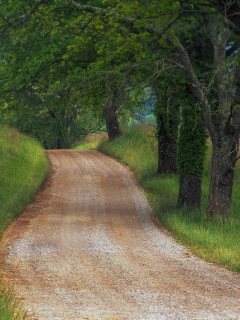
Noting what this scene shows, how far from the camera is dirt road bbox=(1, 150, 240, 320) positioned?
5.33m

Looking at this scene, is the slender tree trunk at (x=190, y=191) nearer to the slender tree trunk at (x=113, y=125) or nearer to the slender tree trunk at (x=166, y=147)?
the slender tree trunk at (x=166, y=147)

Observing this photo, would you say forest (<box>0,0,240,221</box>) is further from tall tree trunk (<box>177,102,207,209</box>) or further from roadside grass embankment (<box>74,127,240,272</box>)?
roadside grass embankment (<box>74,127,240,272</box>)

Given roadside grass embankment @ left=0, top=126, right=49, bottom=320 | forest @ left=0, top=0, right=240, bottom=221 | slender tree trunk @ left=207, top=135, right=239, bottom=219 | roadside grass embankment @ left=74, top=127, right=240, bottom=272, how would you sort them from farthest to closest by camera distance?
slender tree trunk @ left=207, top=135, right=239, bottom=219, forest @ left=0, top=0, right=240, bottom=221, roadside grass embankment @ left=74, top=127, right=240, bottom=272, roadside grass embankment @ left=0, top=126, right=49, bottom=320

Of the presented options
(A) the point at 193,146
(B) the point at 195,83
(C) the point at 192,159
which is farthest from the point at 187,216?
(B) the point at 195,83

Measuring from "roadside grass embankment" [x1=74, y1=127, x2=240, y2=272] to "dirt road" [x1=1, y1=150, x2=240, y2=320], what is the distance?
0.42 m

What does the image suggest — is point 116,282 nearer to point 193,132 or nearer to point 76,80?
point 193,132

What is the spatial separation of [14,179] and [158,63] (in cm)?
830

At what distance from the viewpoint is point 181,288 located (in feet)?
20.4

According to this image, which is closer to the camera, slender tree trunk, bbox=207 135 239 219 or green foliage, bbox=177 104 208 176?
slender tree trunk, bbox=207 135 239 219

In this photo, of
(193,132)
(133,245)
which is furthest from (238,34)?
(133,245)

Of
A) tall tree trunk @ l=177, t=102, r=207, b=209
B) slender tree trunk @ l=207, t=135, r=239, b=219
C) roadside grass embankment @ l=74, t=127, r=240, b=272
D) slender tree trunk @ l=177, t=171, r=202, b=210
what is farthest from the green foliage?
slender tree trunk @ l=207, t=135, r=239, b=219

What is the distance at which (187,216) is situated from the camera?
11.5 meters

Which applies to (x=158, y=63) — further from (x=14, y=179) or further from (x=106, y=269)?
(x=14, y=179)

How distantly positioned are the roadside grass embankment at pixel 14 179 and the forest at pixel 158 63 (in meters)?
3.15
